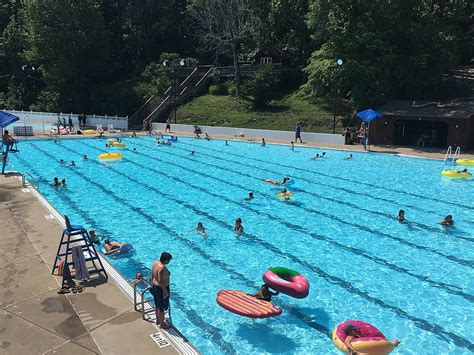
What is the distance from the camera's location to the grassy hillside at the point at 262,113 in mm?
35938

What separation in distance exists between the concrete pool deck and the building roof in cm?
2476

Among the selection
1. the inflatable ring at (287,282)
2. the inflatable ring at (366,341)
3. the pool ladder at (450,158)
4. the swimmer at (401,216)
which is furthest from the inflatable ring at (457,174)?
the inflatable ring at (366,341)

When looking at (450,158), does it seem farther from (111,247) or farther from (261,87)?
(111,247)

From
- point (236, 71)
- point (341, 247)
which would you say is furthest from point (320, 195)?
point (236, 71)

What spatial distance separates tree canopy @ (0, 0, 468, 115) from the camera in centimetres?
3186

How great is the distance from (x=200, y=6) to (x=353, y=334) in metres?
46.5

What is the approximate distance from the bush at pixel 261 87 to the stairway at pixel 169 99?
745 cm

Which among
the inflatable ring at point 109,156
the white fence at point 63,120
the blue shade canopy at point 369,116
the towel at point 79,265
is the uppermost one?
the blue shade canopy at point 369,116

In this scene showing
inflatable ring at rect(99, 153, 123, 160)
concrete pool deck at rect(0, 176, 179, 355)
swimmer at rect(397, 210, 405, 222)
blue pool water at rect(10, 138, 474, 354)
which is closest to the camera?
concrete pool deck at rect(0, 176, 179, 355)

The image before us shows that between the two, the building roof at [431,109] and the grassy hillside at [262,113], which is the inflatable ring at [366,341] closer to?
the building roof at [431,109]

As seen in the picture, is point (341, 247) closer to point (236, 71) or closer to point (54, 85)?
point (236, 71)

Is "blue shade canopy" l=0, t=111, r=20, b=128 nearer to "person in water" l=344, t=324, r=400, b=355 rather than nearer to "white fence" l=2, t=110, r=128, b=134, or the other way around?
"person in water" l=344, t=324, r=400, b=355

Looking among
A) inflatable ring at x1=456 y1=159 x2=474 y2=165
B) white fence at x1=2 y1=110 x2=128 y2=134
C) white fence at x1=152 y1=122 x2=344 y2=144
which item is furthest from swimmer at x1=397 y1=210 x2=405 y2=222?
white fence at x1=2 y1=110 x2=128 y2=134

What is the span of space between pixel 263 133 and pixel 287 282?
26503 millimetres
